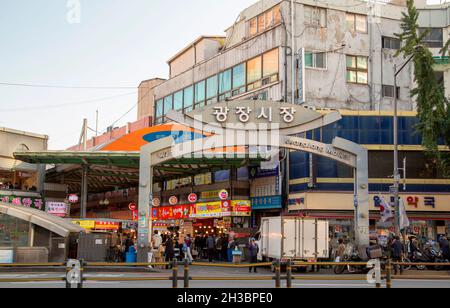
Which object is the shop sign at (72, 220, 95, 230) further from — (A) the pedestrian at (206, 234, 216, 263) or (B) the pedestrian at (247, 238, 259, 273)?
(B) the pedestrian at (247, 238, 259, 273)

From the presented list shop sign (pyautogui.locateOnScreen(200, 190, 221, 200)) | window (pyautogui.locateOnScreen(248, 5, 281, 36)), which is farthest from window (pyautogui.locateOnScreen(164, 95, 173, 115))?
window (pyautogui.locateOnScreen(248, 5, 281, 36))

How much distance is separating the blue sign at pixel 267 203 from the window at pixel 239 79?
8.18 metres

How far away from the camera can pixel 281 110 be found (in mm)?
31188

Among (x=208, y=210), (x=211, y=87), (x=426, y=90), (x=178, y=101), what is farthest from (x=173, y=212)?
(x=426, y=90)

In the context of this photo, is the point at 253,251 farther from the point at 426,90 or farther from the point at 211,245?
the point at 426,90

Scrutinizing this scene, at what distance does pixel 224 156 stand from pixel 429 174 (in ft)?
44.7

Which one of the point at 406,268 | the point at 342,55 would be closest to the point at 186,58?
the point at 342,55

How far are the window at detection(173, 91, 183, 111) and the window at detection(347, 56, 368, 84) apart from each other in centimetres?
1523

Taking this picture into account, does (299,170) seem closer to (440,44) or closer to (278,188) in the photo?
(278,188)

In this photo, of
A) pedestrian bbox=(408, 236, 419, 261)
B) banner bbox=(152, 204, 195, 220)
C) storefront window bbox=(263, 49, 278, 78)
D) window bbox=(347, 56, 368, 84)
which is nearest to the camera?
pedestrian bbox=(408, 236, 419, 261)

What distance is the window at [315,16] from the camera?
44375 millimetres

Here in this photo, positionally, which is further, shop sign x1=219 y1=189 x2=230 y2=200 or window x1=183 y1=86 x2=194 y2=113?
window x1=183 y1=86 x2=194 y2=113

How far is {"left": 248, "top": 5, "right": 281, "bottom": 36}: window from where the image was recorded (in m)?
44.0

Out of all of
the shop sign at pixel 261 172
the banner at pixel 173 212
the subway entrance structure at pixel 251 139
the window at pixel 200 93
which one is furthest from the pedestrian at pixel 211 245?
the window at pixel 200 93
